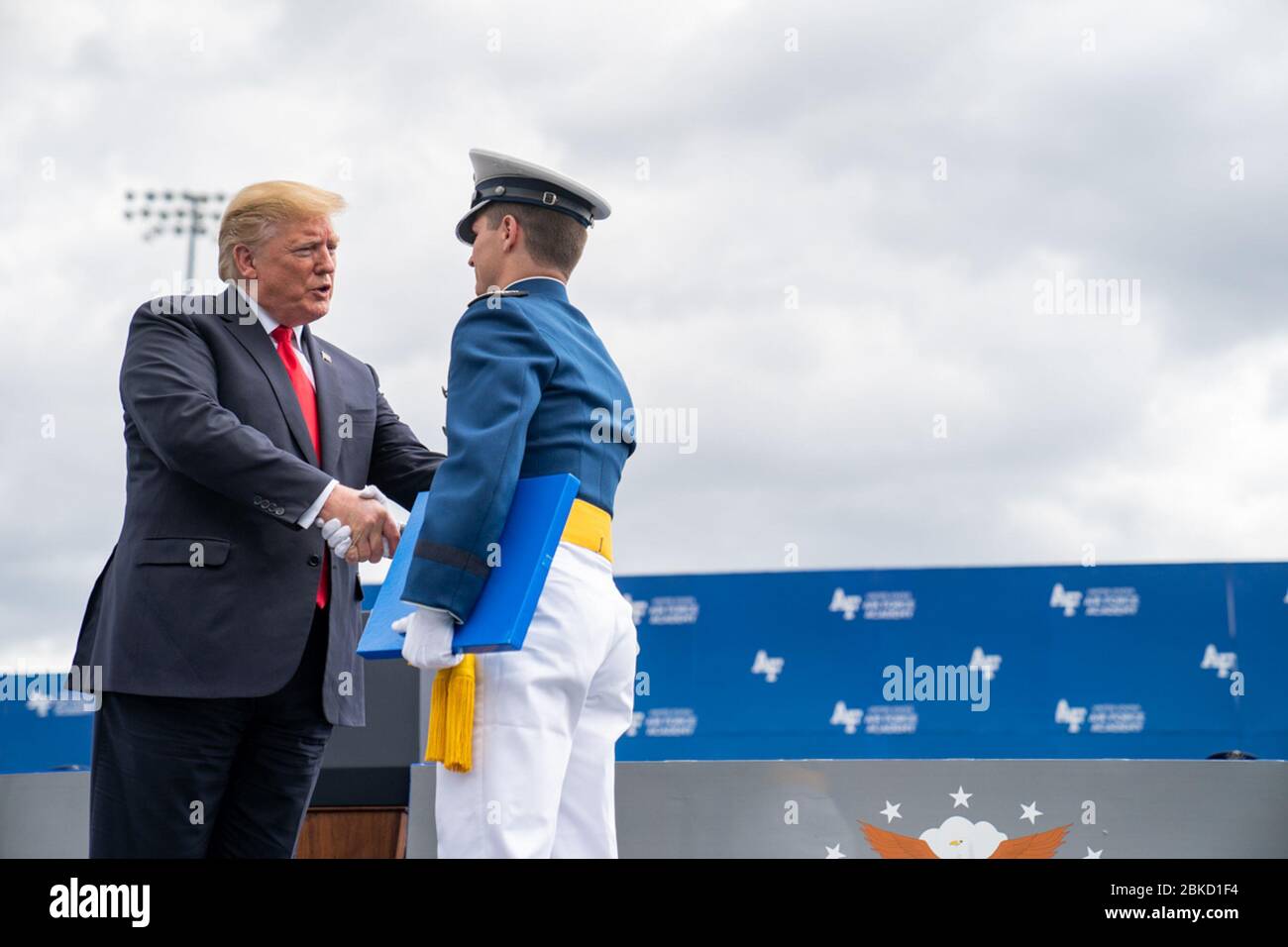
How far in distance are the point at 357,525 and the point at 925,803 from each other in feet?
7.28

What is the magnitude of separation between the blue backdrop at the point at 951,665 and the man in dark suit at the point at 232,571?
5564mm

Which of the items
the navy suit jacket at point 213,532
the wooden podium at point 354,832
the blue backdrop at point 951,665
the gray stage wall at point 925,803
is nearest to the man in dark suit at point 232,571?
the navy suit jacket at point 213,532

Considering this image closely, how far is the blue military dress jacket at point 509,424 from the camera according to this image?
7.34 feet

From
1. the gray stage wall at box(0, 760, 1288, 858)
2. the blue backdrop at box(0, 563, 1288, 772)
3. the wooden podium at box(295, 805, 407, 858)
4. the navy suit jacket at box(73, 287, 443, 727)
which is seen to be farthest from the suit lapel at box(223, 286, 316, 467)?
the blue backdrop at box(0, 563, 1288, 772)

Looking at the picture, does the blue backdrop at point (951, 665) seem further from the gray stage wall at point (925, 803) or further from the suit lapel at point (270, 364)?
the suit lapel at point (270, 364)

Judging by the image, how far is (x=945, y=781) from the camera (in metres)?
3.97

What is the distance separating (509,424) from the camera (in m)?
2.29

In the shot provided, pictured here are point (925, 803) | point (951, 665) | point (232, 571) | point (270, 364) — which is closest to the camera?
point (232, 571)

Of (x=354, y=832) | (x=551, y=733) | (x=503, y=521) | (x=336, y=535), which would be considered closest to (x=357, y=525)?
(x=336, y=535)

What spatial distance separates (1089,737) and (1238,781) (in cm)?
398

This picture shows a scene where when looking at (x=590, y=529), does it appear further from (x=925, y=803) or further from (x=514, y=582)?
(x=925, y=803)

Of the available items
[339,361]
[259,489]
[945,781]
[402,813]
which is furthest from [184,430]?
[945,781]
